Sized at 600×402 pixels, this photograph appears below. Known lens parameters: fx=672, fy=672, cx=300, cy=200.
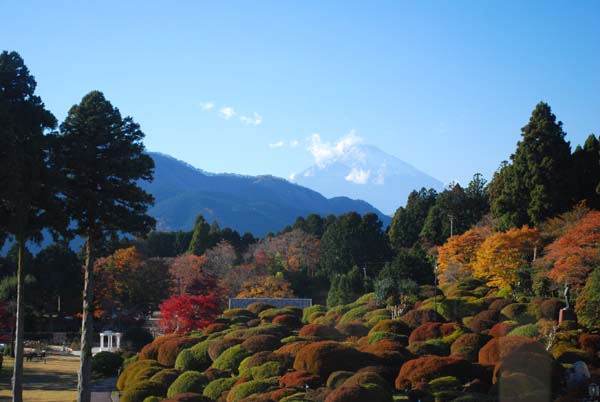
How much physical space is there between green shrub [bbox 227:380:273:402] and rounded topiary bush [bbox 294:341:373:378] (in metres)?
1.62

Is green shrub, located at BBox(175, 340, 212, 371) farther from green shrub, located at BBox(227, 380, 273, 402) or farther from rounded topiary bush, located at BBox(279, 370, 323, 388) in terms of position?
rounded topiary bush, located at BBox(279, 370, 323, 388)

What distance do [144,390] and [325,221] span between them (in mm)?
55582

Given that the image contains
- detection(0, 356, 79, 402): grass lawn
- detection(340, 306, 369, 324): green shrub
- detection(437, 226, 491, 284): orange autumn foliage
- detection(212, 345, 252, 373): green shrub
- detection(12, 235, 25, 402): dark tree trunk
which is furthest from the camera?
detection(437, 226, 491, 284): orange autumn foliage

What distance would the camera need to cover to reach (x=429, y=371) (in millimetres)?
18969

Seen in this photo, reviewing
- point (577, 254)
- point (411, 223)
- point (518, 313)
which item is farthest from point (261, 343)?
point (411, 223)

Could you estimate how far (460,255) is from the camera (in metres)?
39.6

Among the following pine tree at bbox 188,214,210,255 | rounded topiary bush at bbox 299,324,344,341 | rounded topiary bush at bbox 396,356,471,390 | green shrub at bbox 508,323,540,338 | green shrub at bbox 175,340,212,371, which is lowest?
green shrub at bbox 175,340,212,371

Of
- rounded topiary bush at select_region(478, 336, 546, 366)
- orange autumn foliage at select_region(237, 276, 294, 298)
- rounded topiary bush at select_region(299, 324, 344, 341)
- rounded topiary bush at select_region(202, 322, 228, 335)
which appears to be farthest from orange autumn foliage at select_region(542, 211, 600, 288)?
orange autumn foliage at select_region(237, 276, 294, 298)

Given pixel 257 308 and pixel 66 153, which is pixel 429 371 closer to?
pixel 66 153

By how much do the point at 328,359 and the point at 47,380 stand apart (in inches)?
613

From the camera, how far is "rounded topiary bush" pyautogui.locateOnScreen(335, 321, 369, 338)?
2905cm

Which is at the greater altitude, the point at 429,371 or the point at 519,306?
the point at 519,306

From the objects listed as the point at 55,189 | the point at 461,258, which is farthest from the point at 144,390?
the point at 461,258

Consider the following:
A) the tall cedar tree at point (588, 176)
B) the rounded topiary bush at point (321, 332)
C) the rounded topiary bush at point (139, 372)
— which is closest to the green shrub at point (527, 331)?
the rounded topiary bush at point (321, 332)
